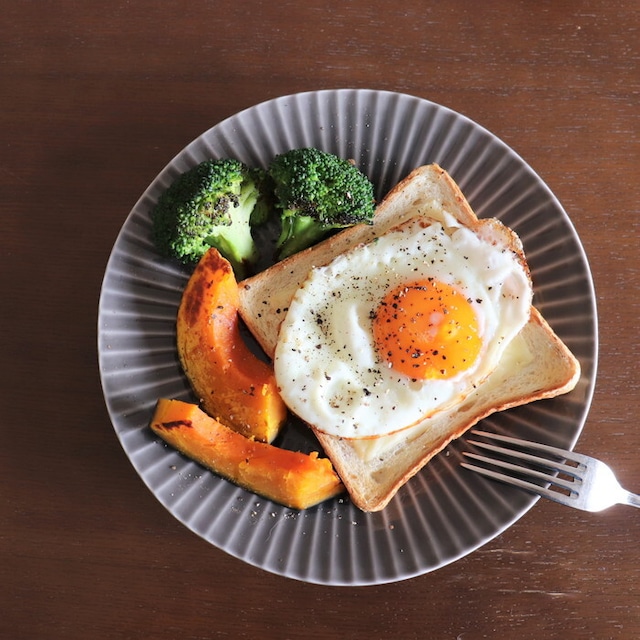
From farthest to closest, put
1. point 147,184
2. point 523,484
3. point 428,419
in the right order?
point 147,184, point 428,419, point 523,484

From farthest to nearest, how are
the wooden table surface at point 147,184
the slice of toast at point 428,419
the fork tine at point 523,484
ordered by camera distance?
the wooden table surface at point 147,184
the slice of toast at point 428,419
the fork tine at point 523,484

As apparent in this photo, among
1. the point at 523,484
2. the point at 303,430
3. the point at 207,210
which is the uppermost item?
the point at 207,210

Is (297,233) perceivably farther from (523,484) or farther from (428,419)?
(523,484)

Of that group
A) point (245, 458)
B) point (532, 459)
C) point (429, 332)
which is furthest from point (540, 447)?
point (245, 458)

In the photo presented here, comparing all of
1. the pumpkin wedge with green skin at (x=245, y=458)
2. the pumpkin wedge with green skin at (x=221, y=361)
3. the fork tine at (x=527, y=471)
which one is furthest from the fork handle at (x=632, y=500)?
the pumpkin wedge with green skin at (x=221, y=361)

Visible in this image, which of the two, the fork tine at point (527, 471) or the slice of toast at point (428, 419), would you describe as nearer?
the fork tine at point (527, 471)

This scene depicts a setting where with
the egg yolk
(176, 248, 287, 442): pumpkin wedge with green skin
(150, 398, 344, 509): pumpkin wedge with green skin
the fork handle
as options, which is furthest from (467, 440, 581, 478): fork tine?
(176, 248, 287, 442): pumpkin wedge with green skin

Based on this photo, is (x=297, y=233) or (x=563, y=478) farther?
(x=297, y=233)

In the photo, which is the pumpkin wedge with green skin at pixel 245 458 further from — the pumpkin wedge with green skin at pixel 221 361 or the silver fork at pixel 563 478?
the silver fork at pixel 563 478
